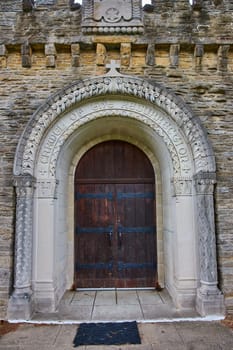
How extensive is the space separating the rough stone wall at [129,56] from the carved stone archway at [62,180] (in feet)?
0.89

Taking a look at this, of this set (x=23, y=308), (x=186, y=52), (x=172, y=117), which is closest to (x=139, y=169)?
(x=172, y=117)

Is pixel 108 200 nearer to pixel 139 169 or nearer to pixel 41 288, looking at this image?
pixel 139 169

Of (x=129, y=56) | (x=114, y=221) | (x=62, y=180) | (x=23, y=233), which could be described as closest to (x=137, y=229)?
(x=114, y=221)

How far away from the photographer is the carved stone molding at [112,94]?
14.8 feet

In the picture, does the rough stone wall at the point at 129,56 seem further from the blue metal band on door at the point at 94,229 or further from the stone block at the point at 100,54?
the blue metal band on door at the point at 94,229

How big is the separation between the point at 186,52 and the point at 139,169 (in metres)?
2.24

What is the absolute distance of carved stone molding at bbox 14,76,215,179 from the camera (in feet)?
14.8

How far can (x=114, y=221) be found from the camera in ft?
18.3

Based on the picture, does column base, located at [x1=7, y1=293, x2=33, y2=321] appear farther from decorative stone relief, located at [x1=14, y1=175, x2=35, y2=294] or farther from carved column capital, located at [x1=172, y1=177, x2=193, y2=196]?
carved column capital, located at [x1=172, y1=177, x2=193, y2=196]

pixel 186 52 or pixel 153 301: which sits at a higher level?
pixel 186 52

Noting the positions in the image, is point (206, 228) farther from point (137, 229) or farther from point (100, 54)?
point (100, 54)

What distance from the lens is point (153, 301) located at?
15.6 ft

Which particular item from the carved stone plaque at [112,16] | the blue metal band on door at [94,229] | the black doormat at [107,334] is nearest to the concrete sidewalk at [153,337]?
the black doormat at [107,334]

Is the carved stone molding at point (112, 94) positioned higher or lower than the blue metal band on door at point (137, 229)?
higher
